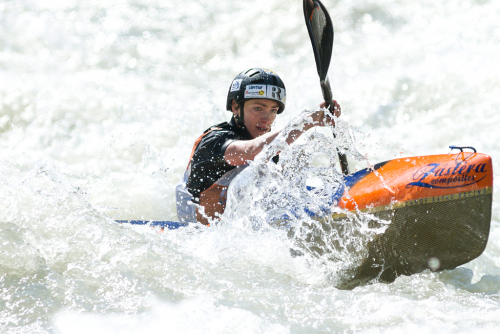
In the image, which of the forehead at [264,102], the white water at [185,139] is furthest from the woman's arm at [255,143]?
the forehead at [264,102]

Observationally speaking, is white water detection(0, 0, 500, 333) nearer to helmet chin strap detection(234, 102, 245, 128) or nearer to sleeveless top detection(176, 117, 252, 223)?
sleeveless top detection(176, 117, 252, 223)

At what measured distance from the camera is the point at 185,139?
6688 mm

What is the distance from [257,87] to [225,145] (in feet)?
2.02

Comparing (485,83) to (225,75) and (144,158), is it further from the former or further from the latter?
(144,158)

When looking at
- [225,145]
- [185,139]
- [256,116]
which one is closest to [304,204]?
[225,145]

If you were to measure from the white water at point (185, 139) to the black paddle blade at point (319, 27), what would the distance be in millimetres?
1305

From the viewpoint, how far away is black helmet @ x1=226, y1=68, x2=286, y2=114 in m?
3.48

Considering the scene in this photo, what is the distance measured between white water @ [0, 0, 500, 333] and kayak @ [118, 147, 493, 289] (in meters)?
0.13

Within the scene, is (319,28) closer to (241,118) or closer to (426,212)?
(241,118)

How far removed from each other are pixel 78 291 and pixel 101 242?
45cm

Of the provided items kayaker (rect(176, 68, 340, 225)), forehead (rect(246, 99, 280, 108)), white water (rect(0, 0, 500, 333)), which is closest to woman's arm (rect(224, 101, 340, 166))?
kayaker (rect(176, 68, 340, 225))

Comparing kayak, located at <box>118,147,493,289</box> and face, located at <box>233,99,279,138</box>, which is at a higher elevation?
face, located at <box>233,99,279,138</box>

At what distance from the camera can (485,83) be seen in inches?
248

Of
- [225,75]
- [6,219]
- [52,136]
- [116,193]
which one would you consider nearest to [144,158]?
[116,193]
